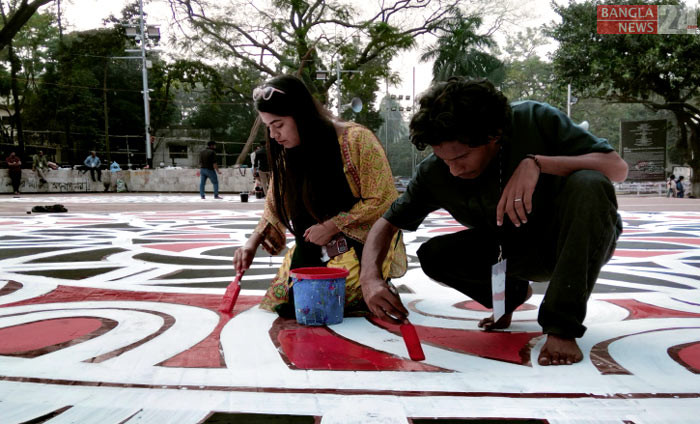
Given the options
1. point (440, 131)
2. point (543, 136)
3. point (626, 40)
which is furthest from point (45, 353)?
point (626, 40)

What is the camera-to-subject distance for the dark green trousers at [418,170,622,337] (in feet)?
5.24

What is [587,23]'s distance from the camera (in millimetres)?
17234

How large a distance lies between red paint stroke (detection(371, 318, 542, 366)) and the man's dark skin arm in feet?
0.99

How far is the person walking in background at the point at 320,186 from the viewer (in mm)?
2215

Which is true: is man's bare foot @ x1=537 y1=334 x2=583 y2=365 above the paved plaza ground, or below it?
above

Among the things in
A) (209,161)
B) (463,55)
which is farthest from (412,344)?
(463,55)

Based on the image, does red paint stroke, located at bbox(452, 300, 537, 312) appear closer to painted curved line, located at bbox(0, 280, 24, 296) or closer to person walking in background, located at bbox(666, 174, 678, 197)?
painted curved line, located at bbox(0, 280, 24, 296)

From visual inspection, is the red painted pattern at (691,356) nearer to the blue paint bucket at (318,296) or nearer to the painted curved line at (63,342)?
the blue paint bucket at (318,296)

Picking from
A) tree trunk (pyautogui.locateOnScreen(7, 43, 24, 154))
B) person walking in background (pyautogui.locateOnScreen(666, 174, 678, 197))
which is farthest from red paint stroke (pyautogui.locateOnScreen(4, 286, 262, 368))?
tree trunk (pyautogui.locateOnScreen(7, 43, 24, 154))

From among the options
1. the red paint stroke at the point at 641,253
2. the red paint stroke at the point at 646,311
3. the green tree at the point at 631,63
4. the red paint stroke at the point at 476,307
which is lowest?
the red paint stroke at the point at 641,253

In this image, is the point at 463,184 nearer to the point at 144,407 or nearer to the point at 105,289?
the point at 144,407

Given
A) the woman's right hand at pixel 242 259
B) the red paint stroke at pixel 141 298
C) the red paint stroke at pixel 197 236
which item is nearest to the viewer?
the woman's right hand at pixel 242 259

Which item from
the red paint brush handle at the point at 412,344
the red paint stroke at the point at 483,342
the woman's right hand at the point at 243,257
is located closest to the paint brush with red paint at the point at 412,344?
the red paint brush handle at the point at 412,344

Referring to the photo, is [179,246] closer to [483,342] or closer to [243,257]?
[243,257]
